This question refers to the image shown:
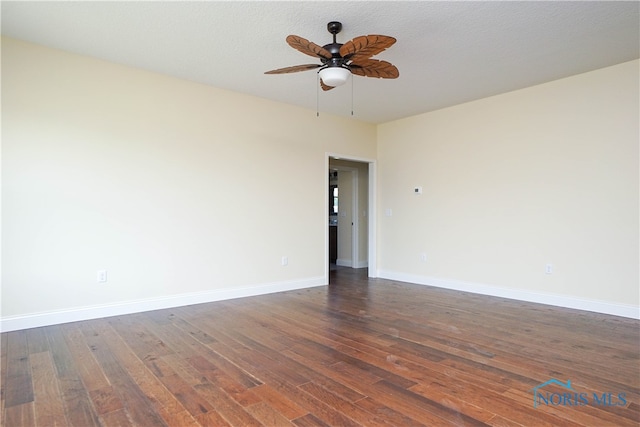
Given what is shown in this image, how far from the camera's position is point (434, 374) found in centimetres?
238

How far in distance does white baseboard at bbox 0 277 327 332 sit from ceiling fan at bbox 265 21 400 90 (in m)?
2.84

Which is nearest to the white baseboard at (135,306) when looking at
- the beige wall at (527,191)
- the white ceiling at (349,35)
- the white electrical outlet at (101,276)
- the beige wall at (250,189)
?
the beige wall at (250,189)

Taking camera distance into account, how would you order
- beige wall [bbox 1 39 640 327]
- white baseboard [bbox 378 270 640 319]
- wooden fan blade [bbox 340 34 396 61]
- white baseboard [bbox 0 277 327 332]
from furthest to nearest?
white baseboard [bbox 378 270 640 319] → beige wall [bbox 1 39 640 327] → white baseboard [bbox 0 277 327 332] → wooden fan blade [bbox 340 34 396 61]

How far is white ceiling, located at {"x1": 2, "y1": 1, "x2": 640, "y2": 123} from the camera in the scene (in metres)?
2.75

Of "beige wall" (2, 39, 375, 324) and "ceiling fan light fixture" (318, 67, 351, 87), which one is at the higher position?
"ceiling fan light fixture" (318, 67, 351, 87)

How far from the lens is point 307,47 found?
8.37ft

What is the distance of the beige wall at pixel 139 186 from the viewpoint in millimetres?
3318

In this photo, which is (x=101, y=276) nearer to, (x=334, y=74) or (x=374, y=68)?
(x=334, y=74)

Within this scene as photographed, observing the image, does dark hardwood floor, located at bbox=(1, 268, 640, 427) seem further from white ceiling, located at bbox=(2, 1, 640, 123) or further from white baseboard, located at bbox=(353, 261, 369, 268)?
white baseboard, located at bbox=(353, 261, 369, 268)

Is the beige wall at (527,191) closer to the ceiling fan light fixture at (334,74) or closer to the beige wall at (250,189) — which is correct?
the beige wall at (250,189)

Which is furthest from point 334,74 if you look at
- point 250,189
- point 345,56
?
point 250,189

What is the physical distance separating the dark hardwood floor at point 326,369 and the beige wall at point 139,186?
499mm

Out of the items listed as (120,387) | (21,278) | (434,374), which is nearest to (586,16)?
(434,374)

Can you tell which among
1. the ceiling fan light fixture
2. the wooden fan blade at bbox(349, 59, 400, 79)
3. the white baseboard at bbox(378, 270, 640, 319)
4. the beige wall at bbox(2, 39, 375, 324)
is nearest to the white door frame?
the beige wall at bbox(2, 39, 375, 324)
